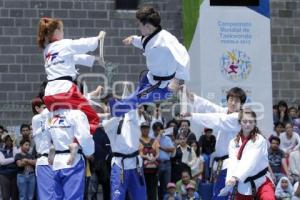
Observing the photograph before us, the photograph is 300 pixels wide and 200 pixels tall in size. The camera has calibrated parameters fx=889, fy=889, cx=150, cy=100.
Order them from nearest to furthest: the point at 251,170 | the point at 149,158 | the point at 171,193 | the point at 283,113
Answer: the point at 251,170
the point at 171,193
the point at 149,158
the point at 283,113

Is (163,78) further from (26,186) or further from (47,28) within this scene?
(26,186)

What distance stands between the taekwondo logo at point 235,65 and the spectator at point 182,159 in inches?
100.0

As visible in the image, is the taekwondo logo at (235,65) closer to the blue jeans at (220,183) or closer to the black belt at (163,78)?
the blue jeans at (220,183)

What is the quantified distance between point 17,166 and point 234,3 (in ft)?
20.4

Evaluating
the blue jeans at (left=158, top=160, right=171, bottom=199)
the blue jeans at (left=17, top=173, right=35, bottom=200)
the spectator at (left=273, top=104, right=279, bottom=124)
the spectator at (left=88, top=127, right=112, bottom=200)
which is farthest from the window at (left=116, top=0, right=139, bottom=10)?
the blue jeans at (left=17, top=173, right=35, bottom=200)

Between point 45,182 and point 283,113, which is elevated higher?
point 283,113

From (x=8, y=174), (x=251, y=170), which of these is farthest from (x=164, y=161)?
(x=251, y=170)

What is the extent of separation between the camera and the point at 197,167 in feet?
54.4

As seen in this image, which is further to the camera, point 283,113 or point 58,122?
point 283,113

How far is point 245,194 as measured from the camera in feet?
34.4

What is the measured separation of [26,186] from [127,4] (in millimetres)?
7016

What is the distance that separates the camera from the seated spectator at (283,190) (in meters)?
15.5

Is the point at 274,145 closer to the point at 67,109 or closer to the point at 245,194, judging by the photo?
the point at 245,194

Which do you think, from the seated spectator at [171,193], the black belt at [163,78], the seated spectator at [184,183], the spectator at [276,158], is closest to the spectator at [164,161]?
the seated spectator at [184,183]
